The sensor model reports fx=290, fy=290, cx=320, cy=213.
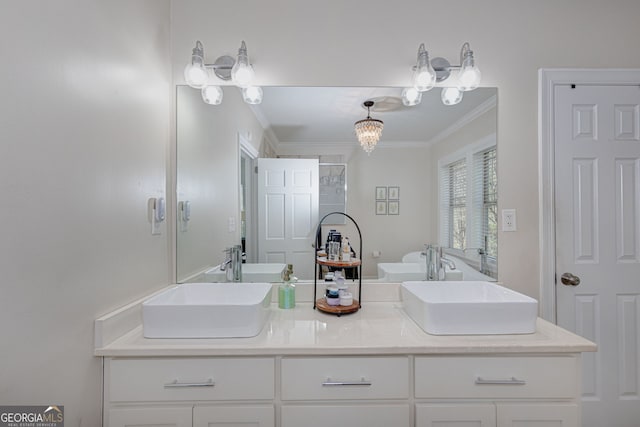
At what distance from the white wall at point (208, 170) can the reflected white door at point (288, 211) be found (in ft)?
0.48

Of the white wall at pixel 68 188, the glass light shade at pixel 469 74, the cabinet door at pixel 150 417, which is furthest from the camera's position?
the glass light shade at pixel 469 74

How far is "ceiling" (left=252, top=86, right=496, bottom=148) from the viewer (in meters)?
1.55

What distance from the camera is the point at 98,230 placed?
102 cm

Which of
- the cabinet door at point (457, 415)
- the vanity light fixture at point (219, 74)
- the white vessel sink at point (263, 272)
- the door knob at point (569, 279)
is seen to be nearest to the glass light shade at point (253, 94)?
the vanity light fixture at point (219, 74)

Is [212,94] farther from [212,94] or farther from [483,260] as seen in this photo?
[483,260]

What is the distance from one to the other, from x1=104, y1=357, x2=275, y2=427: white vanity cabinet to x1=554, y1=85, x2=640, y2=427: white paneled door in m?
1.56

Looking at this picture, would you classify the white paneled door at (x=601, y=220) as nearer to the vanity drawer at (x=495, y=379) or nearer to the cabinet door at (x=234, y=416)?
the vanity drawer at (x=495, y=379)

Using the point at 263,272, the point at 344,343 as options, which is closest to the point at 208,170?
the point at 263,272

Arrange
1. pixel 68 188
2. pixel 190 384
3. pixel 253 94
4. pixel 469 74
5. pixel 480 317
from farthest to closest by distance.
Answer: pixel 253 94 < pixel 469 74 < pixel 480 317 < pixel 190 384 < pixel 68 188

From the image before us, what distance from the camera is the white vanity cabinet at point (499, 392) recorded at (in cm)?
101

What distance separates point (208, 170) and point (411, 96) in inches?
46.1

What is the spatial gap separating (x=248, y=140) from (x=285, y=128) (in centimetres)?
22

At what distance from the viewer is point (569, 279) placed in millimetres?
1514

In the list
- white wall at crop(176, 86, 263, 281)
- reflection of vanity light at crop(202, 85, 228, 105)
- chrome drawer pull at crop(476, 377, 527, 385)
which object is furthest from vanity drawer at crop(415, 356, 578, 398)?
reflection of vanity light at crop(202, 85, 228, 105)
